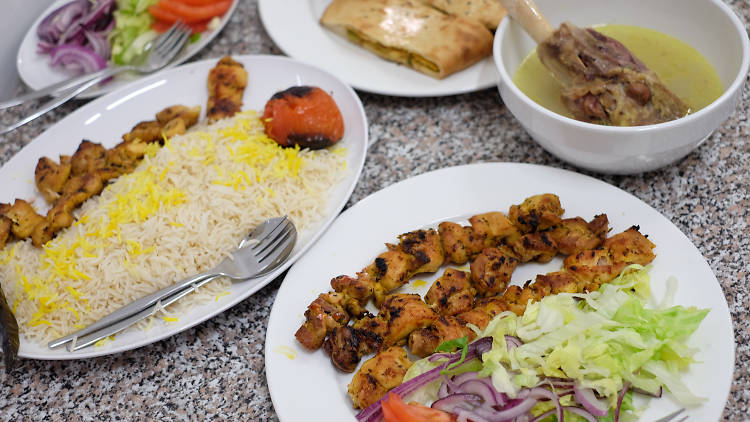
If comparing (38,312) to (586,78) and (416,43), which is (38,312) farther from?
(586,78)

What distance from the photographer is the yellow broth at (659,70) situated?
95.0 inches

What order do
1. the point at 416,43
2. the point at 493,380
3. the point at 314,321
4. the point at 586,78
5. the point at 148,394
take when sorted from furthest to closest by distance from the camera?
the point at 416,43
the point at 586,78
the point at 148,394
the point at 314,321
the point at 493,380

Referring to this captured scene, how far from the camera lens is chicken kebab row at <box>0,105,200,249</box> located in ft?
8.23

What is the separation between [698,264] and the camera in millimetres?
2029

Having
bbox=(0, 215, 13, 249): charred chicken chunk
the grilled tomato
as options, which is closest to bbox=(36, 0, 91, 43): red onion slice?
Result: bbox=(0, 215, 13, 249): charred chicken chunk

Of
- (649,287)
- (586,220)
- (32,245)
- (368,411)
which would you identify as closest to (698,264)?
(649,287)

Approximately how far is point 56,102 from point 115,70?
1.05 ft

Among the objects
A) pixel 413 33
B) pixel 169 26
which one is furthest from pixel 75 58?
pixel 413 33

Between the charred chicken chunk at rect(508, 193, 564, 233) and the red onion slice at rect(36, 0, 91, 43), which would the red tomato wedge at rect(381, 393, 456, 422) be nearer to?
the charred chicken chunk at rect(508, 193, 564, 233)

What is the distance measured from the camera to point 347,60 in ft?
10.0

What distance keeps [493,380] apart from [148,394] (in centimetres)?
117

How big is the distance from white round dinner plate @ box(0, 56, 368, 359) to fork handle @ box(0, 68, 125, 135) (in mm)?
160

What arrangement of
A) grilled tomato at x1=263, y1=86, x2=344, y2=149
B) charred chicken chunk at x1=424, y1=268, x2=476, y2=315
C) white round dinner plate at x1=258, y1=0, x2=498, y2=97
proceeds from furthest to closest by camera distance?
white round dinner plate at x1=258, y1=0, x2=498, y2=97
grilled tomato at x1=263, y1=86, x2=344, y2=149
charred chicken chunk at x1=424, y1=268, x2=476, y2=315

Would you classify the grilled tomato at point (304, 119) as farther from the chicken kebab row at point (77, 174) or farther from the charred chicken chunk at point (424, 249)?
the charred chicken chunk at point (424, 249)
